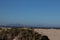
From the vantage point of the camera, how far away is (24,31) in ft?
54.3

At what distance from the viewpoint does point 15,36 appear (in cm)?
1648

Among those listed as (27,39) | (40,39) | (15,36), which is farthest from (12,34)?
(40,39)

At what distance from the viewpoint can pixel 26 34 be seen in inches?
647

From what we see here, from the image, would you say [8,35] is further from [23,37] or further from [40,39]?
[40,39]

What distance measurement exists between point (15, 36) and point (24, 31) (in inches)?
35.9

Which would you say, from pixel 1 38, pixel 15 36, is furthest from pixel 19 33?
pixel 1 38

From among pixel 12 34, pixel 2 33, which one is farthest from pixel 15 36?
pixel 2 33

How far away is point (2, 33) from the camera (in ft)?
55.8

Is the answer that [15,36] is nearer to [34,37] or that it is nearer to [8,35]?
[8,35]

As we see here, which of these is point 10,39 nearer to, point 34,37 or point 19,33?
point 19,33

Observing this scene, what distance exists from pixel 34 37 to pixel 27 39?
0.69 metres

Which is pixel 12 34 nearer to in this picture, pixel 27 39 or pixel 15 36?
pixel 15 36

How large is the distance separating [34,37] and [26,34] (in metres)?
0.79

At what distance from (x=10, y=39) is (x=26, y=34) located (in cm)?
148
